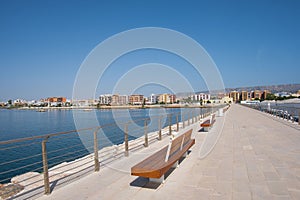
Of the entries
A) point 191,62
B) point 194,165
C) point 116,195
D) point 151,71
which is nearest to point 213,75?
point 191,62

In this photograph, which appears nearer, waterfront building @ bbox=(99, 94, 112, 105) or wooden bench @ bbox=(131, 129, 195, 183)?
wooden bench @ bbox=(131, 129, 195, 183)

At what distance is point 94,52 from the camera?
339 inches

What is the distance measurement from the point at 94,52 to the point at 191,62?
5419mm

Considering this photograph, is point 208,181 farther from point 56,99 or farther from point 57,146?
point 56,99

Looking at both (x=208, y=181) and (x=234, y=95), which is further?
(x=234, y=95)

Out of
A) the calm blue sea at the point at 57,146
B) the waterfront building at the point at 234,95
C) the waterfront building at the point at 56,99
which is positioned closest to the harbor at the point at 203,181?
the calm blue sea at the point at 57,146

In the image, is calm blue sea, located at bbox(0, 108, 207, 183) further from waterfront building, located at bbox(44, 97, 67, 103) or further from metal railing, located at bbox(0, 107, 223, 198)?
waterfront building, located at bbox(44, 97, 67, 103)

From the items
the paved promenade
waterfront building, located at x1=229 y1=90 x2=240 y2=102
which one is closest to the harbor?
the paved promenade

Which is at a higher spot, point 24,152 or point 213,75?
point 213,75

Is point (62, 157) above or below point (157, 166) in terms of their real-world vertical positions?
below

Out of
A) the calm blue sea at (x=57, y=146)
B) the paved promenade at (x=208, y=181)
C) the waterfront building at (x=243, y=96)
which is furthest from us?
the waterfront building at (x=243, y=96)

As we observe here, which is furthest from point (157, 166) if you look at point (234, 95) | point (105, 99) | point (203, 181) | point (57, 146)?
point (234, 95)

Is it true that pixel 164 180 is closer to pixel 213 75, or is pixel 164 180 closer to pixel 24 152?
pixel 213 75

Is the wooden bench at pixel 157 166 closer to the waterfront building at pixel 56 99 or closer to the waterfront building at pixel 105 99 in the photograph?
the waterfront building at pixel 105 99
